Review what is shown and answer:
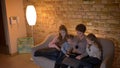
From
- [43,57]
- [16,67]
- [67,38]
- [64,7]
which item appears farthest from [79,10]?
[16,67]

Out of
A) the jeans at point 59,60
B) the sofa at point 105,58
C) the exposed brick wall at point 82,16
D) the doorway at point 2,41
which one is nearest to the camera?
the sofa at point 105,58

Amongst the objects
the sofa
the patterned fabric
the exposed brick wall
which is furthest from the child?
the patterned fabric

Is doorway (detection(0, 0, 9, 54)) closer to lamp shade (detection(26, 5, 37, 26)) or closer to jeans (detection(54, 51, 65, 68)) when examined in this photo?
lamp shade (detection(26, 5, 37, 26))

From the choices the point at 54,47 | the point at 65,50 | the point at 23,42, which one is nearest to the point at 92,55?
the point at 65,50

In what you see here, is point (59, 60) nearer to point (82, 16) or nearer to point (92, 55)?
point (92, 55)

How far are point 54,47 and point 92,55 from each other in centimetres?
79

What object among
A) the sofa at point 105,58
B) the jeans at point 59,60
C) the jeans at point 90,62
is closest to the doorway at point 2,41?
the sofa at point 105,58

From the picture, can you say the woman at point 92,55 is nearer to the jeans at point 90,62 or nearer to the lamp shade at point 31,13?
the jeans at point 90,62

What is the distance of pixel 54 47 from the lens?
12.6 ft

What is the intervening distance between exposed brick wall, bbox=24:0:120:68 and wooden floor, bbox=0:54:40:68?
641mm

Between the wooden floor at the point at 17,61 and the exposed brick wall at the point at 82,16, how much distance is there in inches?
25.2

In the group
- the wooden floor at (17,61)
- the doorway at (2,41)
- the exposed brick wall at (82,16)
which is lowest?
the wooden floor at (17,61)

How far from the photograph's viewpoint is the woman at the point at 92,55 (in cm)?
328

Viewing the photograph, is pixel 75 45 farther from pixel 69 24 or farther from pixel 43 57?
pixel 69 24
